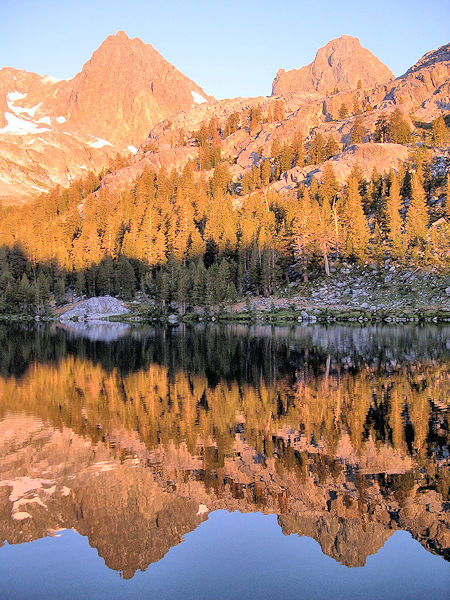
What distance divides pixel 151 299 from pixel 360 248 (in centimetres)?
4429

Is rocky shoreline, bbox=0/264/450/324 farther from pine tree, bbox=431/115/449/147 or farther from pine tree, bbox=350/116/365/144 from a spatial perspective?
pine tree, bbox=350/116/365/144

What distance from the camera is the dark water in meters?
9.09

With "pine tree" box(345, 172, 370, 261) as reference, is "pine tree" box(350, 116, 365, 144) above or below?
above

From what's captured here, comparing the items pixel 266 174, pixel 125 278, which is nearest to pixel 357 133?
pixel 266 174

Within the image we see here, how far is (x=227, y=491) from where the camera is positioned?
1244 cm

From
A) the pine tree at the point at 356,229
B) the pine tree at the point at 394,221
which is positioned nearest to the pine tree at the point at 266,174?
the pine tree at the point at 356,229

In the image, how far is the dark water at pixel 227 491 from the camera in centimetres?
909

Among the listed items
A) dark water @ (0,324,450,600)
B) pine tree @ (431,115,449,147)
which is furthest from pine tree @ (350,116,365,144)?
dark water @ (0,324,450,600)

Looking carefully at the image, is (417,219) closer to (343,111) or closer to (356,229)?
(356,229)

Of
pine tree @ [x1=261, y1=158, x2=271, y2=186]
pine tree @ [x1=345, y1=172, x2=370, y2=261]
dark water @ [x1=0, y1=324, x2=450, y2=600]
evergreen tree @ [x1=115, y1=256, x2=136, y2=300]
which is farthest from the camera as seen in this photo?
pine tree @ [x1=261, y1=158, x2=271, y2=186]

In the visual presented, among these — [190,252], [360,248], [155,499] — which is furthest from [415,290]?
[155,499]

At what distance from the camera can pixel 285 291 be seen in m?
93.2

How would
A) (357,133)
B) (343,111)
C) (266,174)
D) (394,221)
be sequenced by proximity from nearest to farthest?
(394,221), (357,133), (266,174), (343,111)

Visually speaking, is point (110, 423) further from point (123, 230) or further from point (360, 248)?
point (123, 230)
